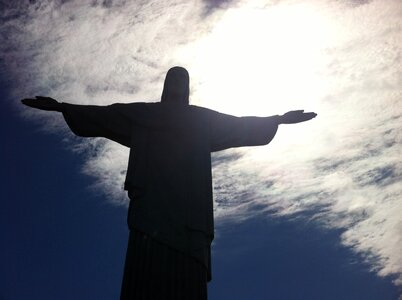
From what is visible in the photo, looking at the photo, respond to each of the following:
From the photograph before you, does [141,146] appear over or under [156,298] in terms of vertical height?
over

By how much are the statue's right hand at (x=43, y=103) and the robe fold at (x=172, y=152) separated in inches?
5.8

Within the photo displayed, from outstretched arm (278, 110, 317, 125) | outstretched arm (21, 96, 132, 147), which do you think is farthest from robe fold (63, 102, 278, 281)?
outstretched arm (278, 110, 317, 125)

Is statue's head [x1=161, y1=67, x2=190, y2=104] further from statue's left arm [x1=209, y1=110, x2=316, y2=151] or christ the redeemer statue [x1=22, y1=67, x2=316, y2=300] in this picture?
statue's left arm [x1=209, y1=110, x2=316, y2=151]

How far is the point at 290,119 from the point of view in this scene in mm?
7027

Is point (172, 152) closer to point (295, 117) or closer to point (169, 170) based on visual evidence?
point (169, 170)

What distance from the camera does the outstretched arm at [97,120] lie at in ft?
21.2

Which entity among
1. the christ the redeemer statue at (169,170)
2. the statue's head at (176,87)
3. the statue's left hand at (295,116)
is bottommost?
the christ the redeemer statue at (169,170)

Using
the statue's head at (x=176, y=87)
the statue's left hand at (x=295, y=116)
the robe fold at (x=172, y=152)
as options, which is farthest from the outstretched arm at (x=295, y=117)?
the statue's head at (x=176, y=87)

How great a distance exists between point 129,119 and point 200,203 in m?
1.72

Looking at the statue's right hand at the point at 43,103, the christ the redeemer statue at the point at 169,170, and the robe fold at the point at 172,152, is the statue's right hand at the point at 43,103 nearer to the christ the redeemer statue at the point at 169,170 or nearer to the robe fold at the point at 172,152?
the christ the redeemer statue at the point at 169,170

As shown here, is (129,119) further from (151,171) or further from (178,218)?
(178,218)

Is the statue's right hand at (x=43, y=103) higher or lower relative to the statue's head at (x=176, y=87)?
lower

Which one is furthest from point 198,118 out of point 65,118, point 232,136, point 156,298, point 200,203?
point 156,298

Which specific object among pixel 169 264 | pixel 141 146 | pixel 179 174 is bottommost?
pixel 169 264
